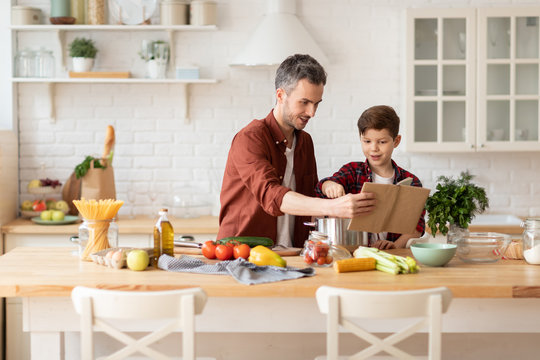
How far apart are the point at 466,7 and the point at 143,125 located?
241 centimetres

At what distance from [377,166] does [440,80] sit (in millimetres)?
1592

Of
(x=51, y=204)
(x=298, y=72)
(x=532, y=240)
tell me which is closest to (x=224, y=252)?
(x=298, y=72)

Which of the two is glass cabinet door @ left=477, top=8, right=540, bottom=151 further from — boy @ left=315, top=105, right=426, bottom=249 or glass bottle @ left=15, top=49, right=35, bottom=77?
glass bottle @ left=15, top=49, right=35, bottom=77

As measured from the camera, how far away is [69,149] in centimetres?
493

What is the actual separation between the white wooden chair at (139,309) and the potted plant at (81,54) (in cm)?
296

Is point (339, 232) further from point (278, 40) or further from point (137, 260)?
point (278, 40)

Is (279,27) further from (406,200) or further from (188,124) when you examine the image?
(406,200)

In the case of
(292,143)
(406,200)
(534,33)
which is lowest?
(406,200)

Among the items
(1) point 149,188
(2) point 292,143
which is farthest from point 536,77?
(1) point 149,188

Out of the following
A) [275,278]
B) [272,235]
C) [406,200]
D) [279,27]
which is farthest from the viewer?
[279,27]

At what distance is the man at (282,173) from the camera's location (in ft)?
8.90

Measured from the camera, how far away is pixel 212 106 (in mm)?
4934

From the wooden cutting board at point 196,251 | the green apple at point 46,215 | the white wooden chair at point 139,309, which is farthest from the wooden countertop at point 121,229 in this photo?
the white wooden chair at point 139,309

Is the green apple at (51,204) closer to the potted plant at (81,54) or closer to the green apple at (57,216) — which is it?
the green apple at (57,216)
